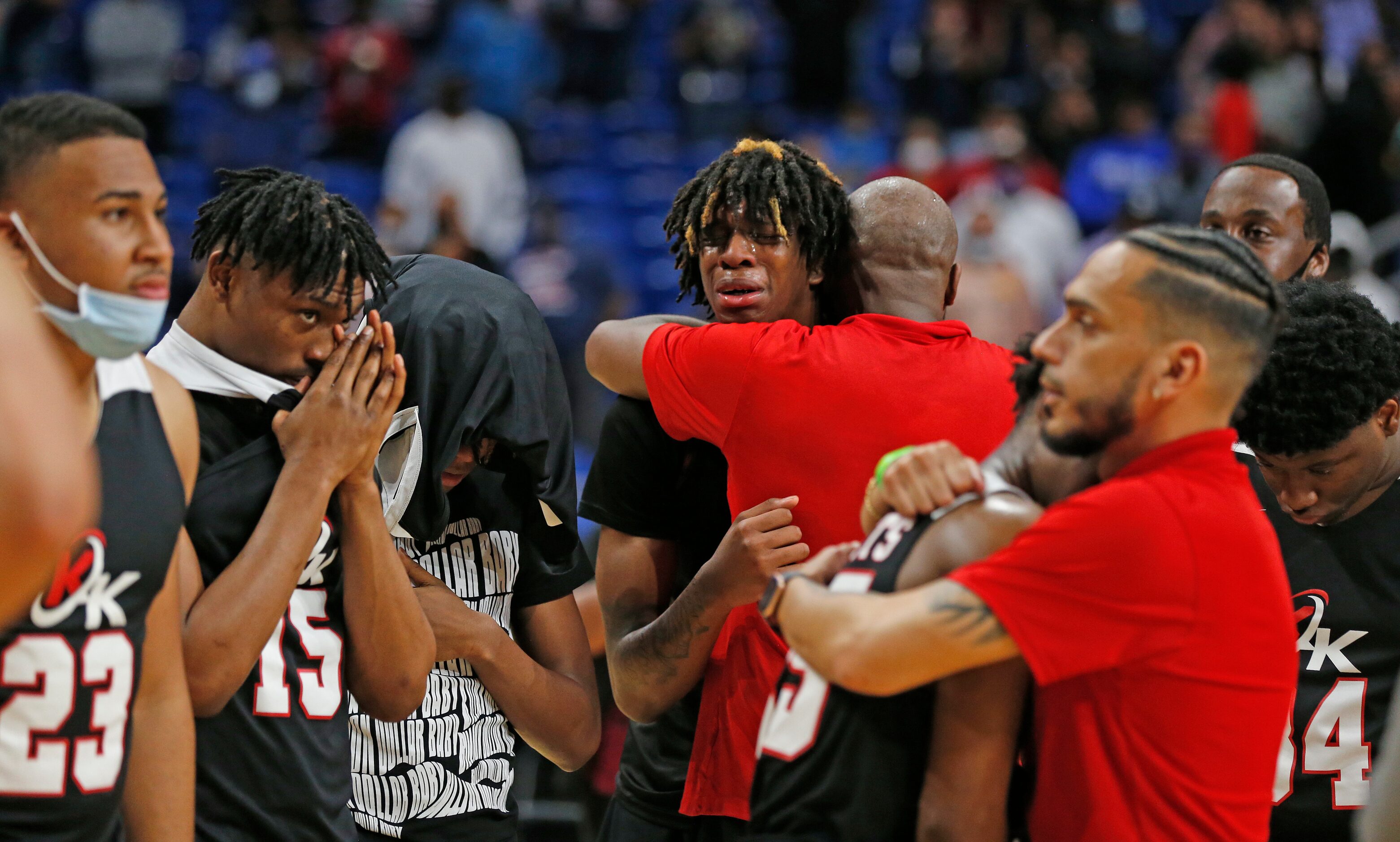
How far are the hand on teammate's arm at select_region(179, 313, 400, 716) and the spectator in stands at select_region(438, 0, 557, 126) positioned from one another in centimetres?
1005

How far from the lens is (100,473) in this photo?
2.30 meters

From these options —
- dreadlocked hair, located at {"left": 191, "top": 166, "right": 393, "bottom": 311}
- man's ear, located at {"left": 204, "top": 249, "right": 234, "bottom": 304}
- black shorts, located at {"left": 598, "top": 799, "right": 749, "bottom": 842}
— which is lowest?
black shorts, located at {"left": 598, "top": 799, "right": 749, "bottom": 842}

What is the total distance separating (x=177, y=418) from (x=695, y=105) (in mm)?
10902

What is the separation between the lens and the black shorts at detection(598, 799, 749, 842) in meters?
3.19

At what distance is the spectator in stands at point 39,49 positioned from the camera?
40.9 ft

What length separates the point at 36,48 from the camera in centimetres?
1255

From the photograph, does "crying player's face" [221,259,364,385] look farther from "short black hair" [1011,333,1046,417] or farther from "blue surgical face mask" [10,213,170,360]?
"short black hair" [1011,333,1046,417]

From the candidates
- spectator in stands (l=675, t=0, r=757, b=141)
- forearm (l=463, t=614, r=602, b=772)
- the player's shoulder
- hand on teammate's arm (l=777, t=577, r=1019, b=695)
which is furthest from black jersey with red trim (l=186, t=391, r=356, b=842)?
spectator in stands (l=675, t=0, r=757, b=141)

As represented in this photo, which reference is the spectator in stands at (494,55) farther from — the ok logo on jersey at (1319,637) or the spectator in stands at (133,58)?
the ok logo on jersey at (1319,637)

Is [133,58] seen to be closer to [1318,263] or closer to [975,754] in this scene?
[1318,263]

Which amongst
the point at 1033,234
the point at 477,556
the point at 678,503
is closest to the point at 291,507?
the point at 477,556

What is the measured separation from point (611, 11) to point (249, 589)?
1147cm

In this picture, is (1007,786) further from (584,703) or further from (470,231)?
(470,231)

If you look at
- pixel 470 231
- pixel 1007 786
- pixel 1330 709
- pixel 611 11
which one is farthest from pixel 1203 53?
pixel 1007 786
